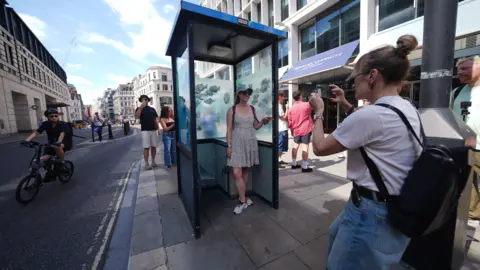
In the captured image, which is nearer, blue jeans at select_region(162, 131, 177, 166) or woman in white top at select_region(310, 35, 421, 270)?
woman in white top at select_region(310, 35, 421, 270)

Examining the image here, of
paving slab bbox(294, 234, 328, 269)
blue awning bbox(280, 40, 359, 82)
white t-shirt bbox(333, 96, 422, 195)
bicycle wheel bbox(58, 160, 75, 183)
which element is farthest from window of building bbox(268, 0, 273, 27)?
white t-shirt bbox(333, 96, 422, 195)

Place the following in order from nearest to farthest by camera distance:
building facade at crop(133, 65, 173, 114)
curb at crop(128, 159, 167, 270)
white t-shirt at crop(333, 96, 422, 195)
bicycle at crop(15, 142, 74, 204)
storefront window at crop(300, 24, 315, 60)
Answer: white t-shirt at crop(333, 96, 422, 195), curb at crop(128, 159, 167, 270), bicycle at crop(15, 142, 74, 204), storefront window at crop(300, 24, 315, 60), building facade at crop(133, 65, 173, 114)

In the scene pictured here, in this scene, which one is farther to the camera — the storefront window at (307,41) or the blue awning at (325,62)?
the storefront window at (307,41)

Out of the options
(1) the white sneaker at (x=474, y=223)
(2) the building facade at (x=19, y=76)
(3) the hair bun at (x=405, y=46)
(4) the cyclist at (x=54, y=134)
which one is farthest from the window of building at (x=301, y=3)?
(2) the building facade at (x=19, y=76)

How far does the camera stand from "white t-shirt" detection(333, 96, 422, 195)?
1055 millimetres

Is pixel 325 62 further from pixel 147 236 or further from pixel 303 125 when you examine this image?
pixel 147 236

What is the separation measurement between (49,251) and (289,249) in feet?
9.65

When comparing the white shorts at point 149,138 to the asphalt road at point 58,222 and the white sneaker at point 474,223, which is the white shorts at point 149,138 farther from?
the white sneaker at point 474,223

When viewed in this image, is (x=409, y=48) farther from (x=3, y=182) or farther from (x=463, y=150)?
(x=3, y=182)

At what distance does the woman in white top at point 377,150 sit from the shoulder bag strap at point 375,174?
0.05ft

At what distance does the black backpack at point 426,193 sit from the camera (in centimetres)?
94

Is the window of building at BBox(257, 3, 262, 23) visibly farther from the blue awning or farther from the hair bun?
the hair bun

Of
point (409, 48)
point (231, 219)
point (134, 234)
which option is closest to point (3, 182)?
point (134, 234)

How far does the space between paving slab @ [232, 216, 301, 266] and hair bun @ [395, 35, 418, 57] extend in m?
2.10
